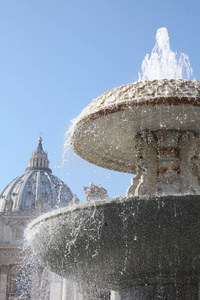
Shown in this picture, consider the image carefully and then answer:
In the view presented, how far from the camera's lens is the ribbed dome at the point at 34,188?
232 feet

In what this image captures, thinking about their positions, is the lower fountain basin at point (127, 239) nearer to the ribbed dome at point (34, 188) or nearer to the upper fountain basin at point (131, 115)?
the upper fountain basin at point (131, 115)

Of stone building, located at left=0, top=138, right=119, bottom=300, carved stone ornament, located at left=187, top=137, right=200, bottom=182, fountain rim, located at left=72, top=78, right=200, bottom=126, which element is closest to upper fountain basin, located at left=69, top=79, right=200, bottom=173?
fountain rim, located at left=72, top=78, right=200, bottom=126

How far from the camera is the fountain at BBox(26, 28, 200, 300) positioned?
4.72 meters

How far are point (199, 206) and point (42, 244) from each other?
174 centimetres

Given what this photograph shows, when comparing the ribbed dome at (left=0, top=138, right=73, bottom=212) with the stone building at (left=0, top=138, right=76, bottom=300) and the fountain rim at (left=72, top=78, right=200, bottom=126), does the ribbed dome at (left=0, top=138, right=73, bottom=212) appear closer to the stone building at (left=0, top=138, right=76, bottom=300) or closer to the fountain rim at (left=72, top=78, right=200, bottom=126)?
the stone building at (left=0, top=138, right=76, bottom=300)

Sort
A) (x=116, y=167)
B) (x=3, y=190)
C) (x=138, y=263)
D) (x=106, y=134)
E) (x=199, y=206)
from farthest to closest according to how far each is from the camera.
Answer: (x=3, y=190) < (x=116, y=167) < (x=106, y=134) < (x=138, y=263) < (x=199, y=206)

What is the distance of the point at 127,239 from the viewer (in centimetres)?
483

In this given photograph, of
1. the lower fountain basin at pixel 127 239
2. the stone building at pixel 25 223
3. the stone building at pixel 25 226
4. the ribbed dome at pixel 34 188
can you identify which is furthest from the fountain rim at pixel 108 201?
the ribbed dome at pixel 34 188

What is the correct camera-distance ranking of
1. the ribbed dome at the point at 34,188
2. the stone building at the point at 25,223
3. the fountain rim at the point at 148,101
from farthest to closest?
1. the ribbed dome at the point at 34,188
2. the stone building at the point at 25,223
3. the fountain rim at the point at 148,101

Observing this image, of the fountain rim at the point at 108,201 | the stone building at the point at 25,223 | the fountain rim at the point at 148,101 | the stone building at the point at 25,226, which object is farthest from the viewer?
the stone building at the point at 25,223

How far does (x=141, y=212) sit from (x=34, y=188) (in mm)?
71281

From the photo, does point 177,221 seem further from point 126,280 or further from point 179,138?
point 179,138

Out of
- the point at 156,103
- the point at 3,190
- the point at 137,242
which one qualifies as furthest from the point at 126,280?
the point at 3,190

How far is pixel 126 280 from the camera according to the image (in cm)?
537
